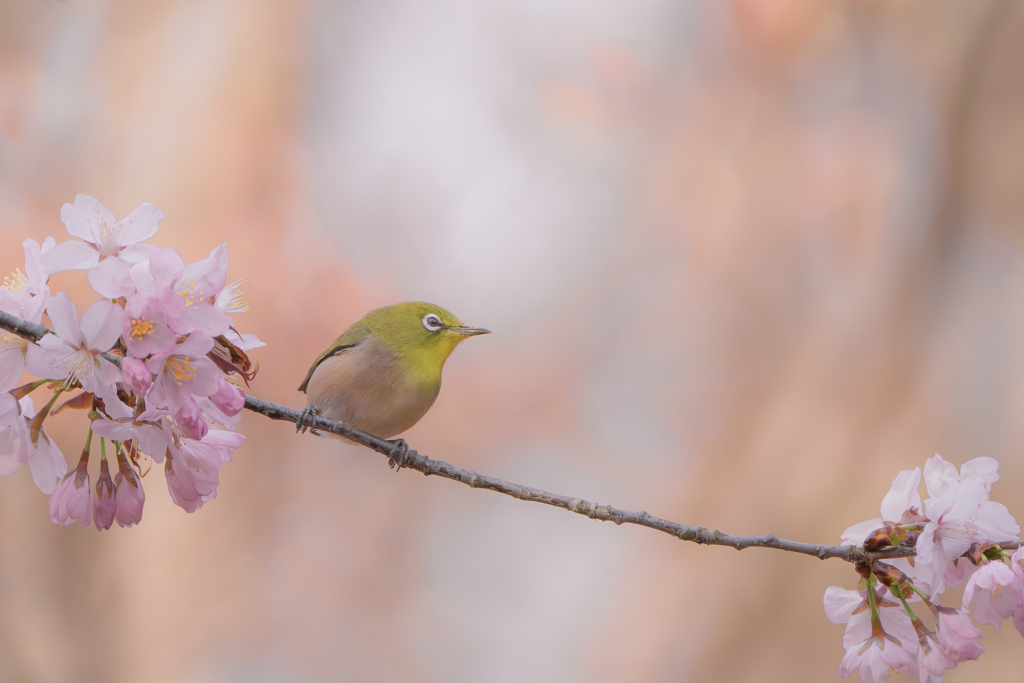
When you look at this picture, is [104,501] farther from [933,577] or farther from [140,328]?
[933,577]

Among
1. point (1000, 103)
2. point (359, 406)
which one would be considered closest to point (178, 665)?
point (359, 406)

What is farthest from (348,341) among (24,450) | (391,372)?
(24,450)

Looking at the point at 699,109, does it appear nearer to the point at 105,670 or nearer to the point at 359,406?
the point at 359,406

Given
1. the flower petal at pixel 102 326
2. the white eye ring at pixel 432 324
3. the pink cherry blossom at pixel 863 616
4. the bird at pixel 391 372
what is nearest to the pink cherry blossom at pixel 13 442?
the flower petal at pixel 102 326

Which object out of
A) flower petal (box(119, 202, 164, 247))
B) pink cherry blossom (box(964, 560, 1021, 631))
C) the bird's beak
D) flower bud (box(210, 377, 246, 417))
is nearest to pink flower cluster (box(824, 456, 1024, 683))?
pink cherry blossom (box(964, 560, 1021, 631))

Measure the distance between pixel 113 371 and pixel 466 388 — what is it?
1440mm

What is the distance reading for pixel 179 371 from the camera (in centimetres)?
41

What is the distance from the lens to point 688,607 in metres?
1.85

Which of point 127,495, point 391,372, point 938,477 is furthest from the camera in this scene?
point 391,372

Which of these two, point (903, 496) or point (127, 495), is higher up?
point (903, 496)

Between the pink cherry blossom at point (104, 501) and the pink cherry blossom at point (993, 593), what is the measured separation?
700mm

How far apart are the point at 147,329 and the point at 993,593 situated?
27.8 inches

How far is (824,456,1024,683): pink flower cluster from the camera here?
0.54 meters

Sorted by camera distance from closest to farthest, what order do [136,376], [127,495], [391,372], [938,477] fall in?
[136,376]
[127,495]
[938,477]
[391,372]
